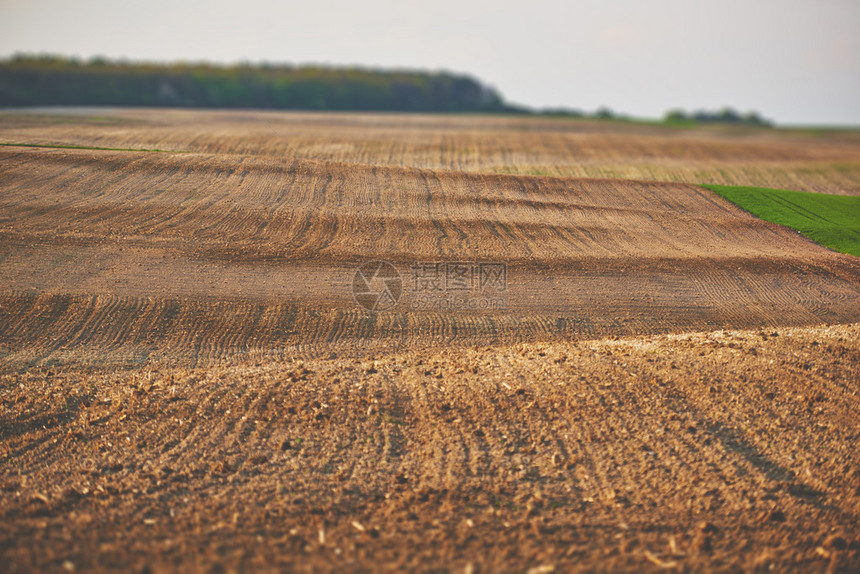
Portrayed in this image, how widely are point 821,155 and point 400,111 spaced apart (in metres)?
50.1

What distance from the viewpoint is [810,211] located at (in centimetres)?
2933

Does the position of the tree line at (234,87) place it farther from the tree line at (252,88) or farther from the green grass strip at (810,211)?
the green grass strip at (810,211)

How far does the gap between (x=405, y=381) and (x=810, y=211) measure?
87.0 ft

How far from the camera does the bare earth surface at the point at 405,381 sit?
7.20 metres

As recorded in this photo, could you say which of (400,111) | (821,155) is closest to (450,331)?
(821,155)

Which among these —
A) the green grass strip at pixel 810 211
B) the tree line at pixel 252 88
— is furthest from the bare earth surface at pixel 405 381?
the tree line at pixel 252 88

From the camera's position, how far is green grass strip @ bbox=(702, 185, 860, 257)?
25.5 meters

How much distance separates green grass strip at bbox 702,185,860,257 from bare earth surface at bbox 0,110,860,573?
62.0 inches

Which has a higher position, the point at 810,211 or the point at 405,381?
the point at 810,211

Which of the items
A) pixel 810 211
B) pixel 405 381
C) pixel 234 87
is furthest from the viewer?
pixel 234 87

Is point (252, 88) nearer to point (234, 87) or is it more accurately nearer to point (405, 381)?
point (234, 87)

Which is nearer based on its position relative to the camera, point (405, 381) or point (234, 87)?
point (405, 381)

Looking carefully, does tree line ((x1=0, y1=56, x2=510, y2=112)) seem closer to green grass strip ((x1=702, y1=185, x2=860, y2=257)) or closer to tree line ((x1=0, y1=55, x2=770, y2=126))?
tree line ((x1=0, y1=55, x2=770, y2=126))

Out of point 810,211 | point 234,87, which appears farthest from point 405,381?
point 234,87
